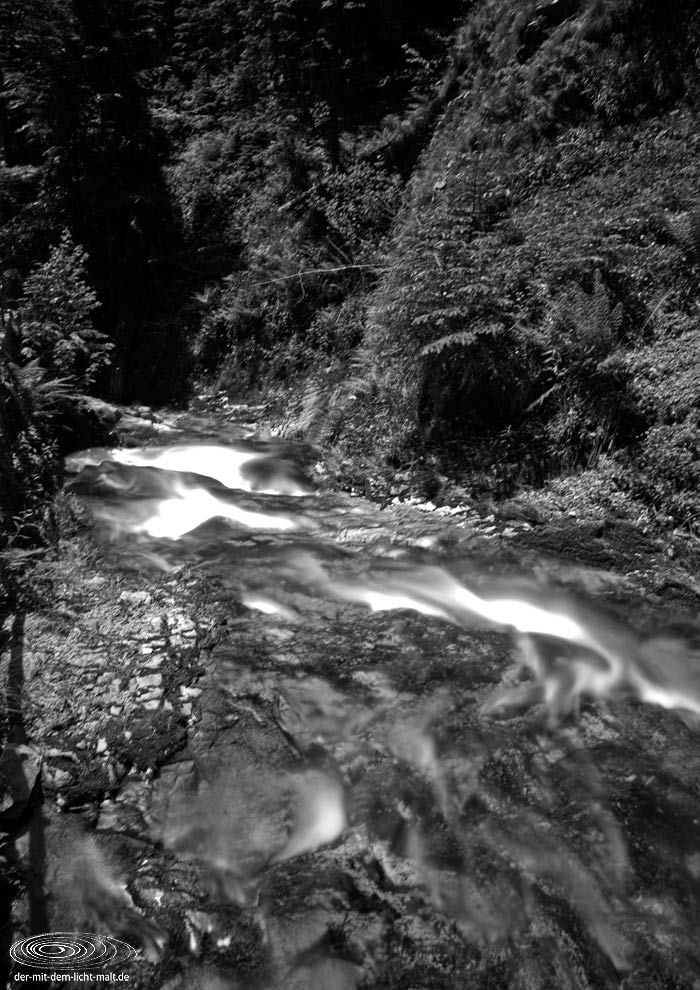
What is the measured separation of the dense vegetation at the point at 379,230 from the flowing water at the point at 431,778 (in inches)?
64.6

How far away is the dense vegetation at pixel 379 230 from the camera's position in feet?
22.7

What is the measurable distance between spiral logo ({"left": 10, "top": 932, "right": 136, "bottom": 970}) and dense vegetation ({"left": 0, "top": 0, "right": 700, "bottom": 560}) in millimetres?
4233

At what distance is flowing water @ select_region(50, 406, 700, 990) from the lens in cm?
323

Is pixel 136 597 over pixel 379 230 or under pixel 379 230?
under

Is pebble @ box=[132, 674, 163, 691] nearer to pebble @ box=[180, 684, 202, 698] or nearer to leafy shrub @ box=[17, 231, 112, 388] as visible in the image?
pebble @ box=[180, 684, 202, 698]

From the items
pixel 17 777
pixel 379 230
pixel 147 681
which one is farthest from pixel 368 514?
pixel 379 230

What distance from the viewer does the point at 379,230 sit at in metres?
10.9

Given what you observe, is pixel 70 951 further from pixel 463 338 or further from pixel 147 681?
pixel 463 338

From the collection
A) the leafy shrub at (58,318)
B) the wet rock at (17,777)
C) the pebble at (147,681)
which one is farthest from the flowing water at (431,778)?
the leafy shrub at (58,318)

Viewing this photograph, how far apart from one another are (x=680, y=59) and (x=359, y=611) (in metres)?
8.12

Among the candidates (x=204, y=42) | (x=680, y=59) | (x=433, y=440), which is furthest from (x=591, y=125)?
(x=204, y=42)

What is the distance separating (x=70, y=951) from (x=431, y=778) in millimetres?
2024

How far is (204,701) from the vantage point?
4699 mm

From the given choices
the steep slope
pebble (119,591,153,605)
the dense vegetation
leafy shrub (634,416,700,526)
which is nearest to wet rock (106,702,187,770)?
pebble (119,591,153,605)
